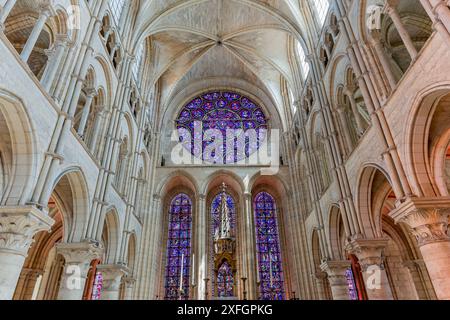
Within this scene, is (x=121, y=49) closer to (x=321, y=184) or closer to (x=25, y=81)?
(x=25, y=81)

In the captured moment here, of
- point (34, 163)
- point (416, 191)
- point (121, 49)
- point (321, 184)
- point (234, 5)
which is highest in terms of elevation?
point (234, 5)

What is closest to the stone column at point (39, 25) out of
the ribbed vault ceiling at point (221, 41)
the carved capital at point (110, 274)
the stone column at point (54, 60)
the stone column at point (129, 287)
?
the stone column at point (54, 60)

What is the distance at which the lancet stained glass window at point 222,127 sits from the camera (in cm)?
2334

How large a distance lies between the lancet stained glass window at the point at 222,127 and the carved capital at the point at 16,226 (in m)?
16.2

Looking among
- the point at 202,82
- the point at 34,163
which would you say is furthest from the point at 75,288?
the point at 202,82

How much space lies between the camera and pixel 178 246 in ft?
66.9

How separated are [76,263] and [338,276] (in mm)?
9779

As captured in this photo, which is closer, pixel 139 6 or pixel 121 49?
pixel 121 49

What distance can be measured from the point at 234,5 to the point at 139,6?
6.18 meters

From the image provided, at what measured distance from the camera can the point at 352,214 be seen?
10.8 m
